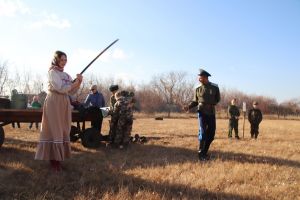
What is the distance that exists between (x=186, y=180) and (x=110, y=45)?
138 inches

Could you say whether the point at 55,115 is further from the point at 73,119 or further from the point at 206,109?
the point at 206,109

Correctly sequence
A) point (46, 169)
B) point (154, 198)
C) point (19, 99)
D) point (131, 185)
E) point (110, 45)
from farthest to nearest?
1. point (19, 99)
2. point (110, 45)
3. point (46, 169)
4. point (131, 185)
5. point (154, 198)

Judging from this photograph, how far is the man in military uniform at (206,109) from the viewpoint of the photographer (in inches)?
358

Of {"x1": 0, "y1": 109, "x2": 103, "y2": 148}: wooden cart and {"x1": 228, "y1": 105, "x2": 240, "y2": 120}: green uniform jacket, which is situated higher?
{"x1": 228, "y1": 105, "x2": 240, "y2": 120}: green uniform jacket

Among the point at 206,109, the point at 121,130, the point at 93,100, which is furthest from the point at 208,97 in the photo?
the point at 93,100

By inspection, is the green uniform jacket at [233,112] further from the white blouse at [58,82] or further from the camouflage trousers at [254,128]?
the white blouse at [58,82]

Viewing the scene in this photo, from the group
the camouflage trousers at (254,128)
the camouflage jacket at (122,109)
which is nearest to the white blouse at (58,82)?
the camouflage jacket at (122,109)

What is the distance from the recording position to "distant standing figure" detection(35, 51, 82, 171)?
23.3ft

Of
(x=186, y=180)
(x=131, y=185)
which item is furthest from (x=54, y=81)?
(x=186, y=180)

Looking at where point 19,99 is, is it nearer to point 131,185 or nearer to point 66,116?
point 66,116

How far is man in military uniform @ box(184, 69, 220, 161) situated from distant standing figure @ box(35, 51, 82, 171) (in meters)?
3.02

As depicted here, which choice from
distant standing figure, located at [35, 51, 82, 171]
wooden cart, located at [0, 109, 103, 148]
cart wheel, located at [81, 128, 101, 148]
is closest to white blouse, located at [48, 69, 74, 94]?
distant standing figure, located at [35, 51, 82, 171]

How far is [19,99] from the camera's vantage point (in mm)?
10555

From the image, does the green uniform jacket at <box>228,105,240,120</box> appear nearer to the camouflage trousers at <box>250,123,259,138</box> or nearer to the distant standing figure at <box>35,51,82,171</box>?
the camouflage trousers at <box>250,123,259,138</box>
